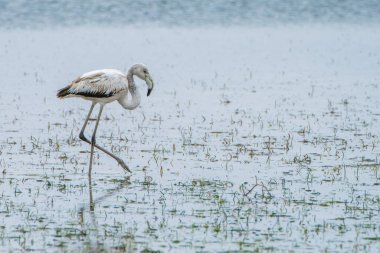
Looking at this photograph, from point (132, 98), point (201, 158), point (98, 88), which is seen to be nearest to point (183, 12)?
point (132, 98)

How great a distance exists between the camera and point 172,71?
2298 cm

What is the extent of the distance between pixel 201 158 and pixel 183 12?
26.6m

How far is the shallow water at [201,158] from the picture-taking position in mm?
9250

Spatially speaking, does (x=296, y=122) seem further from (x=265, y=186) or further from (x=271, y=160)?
(x=265, y=186)

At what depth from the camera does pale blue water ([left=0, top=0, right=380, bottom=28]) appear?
3619 cm

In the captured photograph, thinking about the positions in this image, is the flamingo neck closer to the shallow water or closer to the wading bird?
the wading bird

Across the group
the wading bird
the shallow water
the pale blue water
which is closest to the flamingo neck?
the wading bird

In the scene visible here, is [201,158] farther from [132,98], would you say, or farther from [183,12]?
[183,12]

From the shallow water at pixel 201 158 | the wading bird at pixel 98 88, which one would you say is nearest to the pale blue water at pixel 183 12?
the shallow water at pixel 201 158

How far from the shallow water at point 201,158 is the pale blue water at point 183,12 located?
10546 millimetres

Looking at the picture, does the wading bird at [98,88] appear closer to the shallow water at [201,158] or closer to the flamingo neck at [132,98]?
the flamingo neck at [132,98]

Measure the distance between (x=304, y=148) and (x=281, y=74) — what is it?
8.89m

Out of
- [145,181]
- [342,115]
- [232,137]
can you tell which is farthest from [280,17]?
[145,181]

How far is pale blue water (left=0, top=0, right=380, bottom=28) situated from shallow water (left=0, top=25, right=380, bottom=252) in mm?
10546
